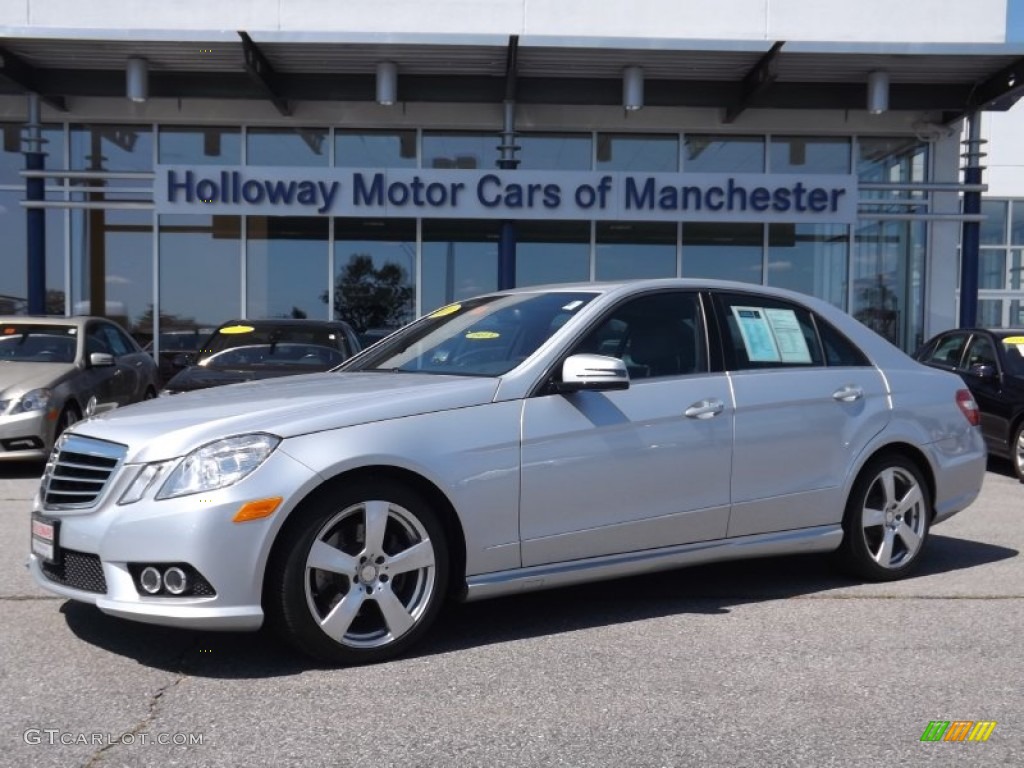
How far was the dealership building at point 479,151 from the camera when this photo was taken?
49.1ft

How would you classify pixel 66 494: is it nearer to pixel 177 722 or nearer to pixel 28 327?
pixel 177 722

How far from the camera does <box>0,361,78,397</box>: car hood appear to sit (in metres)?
9.32

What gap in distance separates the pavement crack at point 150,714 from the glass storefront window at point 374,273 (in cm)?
1340

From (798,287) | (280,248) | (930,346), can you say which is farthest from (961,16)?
(280,248)

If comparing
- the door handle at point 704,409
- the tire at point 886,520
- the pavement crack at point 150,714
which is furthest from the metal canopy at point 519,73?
the pavement crack at point 150,714

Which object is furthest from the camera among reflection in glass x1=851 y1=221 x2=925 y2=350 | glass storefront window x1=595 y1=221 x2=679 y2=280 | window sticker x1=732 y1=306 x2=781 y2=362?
reflection in glass x1=851 y1=221 x2=925 y2=350

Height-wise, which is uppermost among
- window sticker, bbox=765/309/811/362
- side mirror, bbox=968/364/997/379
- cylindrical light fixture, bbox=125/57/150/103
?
cylindrical light fixture, bbox=125/57/150/103

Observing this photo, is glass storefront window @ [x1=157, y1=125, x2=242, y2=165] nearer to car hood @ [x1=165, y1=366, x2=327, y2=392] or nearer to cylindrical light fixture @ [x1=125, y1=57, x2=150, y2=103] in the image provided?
cylindrical light fixture @ [x1=125, y1=57, x2=150, y2=103]

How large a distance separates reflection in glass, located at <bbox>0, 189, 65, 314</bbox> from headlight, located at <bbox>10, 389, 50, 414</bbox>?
900 centimetres

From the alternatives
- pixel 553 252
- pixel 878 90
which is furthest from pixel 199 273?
pixel 878 90

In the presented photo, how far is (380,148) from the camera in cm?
1745

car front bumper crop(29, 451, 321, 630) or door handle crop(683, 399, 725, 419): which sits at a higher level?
door handle crop(683, 399, 725, 419)

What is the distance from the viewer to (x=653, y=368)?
500 cm

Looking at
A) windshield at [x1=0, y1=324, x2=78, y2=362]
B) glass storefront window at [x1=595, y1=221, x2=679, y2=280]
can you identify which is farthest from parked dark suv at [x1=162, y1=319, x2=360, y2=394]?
glass storefront window at [x1=595, y1=221, x2=679, y2=280]
